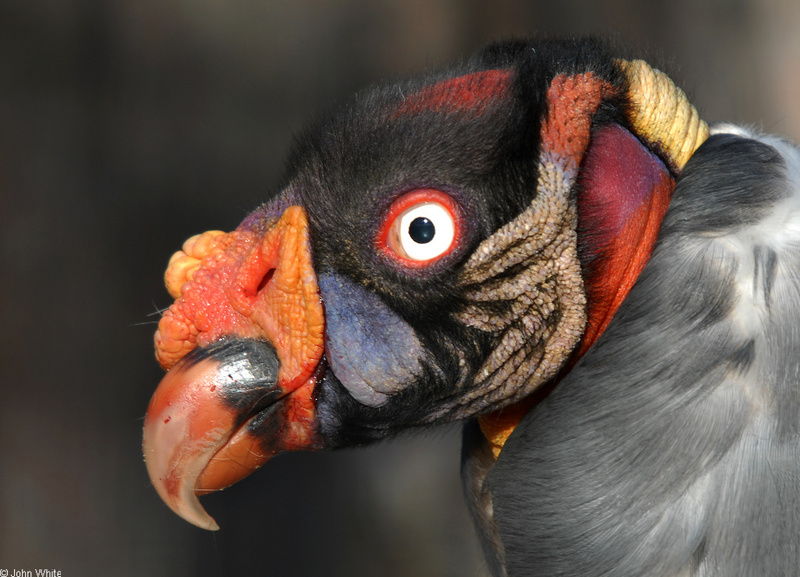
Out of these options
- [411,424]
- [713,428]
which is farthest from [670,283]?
[411,424]

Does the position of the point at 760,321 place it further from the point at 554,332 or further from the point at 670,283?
the point at 554,332

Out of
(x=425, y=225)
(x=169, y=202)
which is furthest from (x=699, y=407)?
(x=169, y=202)

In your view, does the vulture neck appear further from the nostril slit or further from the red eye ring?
the nostril slit

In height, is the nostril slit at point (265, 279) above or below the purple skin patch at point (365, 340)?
above

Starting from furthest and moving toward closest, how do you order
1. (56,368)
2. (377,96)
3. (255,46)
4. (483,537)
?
1. (255,46)
2. (56,368)
3. (483,537)
4. (377,96)

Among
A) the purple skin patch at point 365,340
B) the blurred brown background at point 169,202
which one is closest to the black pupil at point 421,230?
the purple skin patch at point 365,340

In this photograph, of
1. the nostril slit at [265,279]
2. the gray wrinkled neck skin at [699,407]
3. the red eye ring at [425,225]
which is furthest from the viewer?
the nostril slit at [265,279]

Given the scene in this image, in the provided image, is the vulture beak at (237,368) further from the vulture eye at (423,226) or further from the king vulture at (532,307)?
the vulture eye at (423,226)
